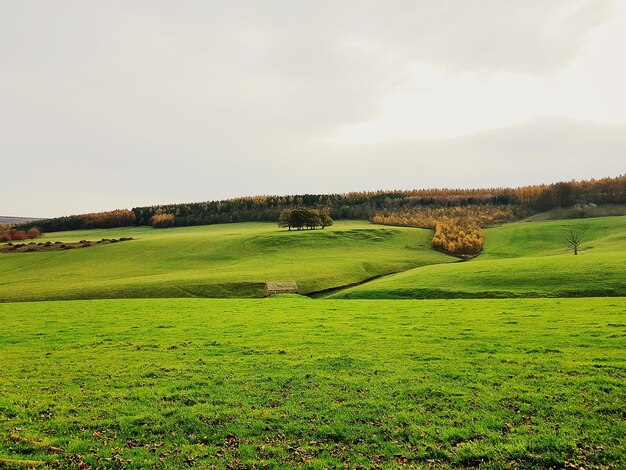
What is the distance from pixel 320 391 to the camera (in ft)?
54.6

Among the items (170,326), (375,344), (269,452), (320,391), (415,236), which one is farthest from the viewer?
(415,236)

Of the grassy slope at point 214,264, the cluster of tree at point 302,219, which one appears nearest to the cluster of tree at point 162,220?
the grassy slope at point 214,264

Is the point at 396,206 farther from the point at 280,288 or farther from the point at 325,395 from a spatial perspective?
the point at 325,395

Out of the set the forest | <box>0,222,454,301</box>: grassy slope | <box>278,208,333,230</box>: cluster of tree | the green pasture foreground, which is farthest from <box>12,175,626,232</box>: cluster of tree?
the green pasture foreground

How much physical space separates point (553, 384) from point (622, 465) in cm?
567

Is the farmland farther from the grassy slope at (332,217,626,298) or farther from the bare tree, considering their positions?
the bare tree

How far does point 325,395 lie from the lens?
16.2 metres

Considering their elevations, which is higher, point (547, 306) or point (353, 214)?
point (353, 214)

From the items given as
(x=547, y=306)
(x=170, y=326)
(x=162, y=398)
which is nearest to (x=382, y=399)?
(x=162, y=398)

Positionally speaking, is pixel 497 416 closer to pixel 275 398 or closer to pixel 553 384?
pixel 553 384

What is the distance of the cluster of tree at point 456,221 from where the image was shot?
106 meters

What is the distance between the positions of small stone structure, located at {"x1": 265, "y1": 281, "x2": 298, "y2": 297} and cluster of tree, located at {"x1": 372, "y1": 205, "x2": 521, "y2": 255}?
50553mm

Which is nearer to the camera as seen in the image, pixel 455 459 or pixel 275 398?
pixel 455 459

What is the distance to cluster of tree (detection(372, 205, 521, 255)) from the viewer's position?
106 meters
